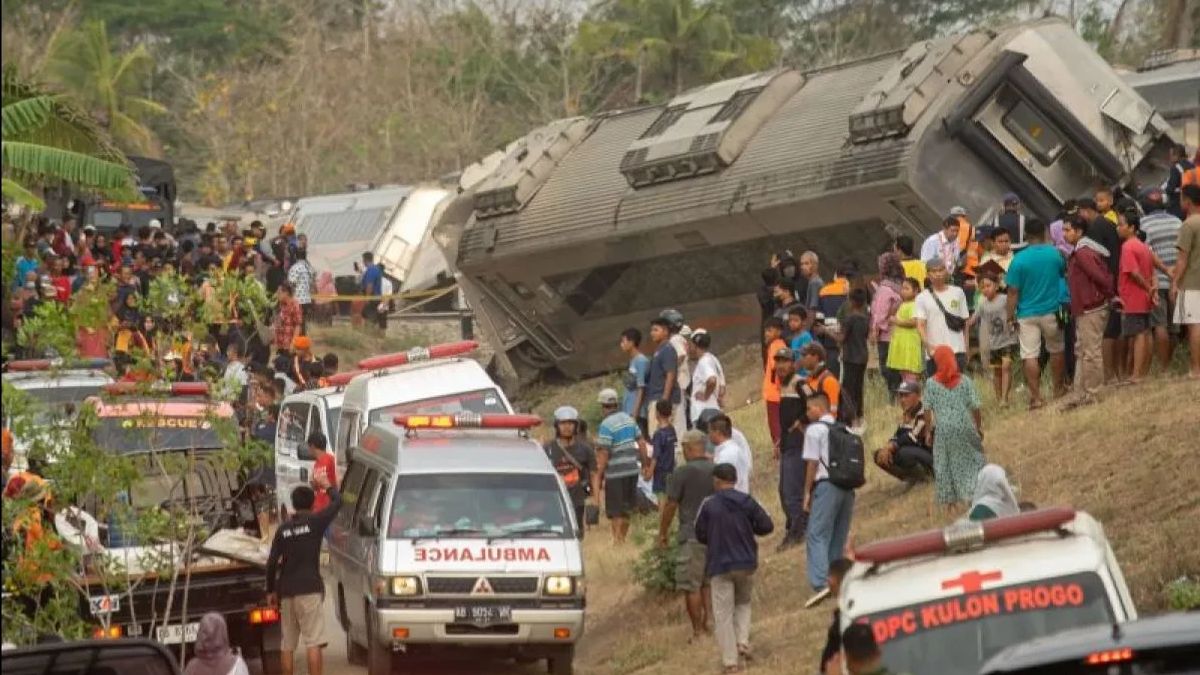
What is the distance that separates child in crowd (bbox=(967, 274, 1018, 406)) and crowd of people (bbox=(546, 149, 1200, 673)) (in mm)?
20

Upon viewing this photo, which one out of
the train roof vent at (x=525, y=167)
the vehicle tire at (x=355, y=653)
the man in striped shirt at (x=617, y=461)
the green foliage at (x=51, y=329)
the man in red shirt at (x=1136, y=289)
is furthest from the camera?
the train roof vent at (x=525, y=167)

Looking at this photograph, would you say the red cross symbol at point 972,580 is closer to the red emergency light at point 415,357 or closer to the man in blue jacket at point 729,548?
the man in blue jacket at point 729,548

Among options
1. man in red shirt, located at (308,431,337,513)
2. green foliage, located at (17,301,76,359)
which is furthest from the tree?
green foliage, located at (17,301,76,359)

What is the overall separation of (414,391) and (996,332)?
5545 millimetres

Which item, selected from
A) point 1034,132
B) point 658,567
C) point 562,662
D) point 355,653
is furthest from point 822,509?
point 1034,132

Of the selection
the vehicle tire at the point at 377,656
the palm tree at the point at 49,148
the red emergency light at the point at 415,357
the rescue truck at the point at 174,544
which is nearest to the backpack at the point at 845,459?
the vehicle tire at the point at 377,656

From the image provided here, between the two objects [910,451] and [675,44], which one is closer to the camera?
[910,451]

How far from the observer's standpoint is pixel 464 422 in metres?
20.0

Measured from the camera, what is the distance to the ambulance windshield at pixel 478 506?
60.4 feet

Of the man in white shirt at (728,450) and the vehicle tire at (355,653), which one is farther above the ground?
the man in white shirt at (728,450)

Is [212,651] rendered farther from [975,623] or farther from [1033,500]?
[1033,500]

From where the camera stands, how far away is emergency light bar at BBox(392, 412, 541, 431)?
19797 mm

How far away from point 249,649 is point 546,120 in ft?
153

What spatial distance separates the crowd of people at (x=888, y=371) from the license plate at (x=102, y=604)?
4.18 meters
